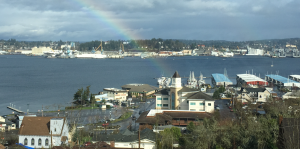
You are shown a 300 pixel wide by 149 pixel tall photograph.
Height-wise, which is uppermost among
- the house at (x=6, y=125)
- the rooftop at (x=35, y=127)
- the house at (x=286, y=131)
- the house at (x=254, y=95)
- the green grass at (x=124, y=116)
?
the house at (x=286, y=131)

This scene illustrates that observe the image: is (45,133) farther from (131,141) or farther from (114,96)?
(114,96)

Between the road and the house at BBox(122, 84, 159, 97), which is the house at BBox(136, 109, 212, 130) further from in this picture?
the house at BBox(122, 84, 159, 97)

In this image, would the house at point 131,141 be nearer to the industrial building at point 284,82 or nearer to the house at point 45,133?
the house at point 45,133

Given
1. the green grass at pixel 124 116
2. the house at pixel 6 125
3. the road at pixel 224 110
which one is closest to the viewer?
the house at pixel 6 125

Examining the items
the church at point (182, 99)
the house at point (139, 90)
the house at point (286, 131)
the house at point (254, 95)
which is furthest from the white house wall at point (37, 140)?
the house at point (139, 90)

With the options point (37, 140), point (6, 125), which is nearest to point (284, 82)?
point (6, 125)

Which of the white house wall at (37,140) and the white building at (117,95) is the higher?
the white house wall at (37,140)

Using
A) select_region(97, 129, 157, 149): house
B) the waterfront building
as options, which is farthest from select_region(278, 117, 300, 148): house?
the waterfront building
